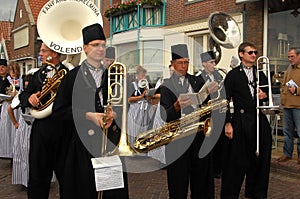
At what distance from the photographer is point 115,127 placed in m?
3.02

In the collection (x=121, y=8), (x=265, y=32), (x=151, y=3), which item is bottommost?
(x=265, y=32)

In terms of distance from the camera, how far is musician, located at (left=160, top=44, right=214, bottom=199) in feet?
12.2

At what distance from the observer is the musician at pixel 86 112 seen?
10.2ft

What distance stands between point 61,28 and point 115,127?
1592 mm

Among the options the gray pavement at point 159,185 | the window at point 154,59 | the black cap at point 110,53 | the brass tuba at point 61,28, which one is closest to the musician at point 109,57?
the black cap at point 110,53

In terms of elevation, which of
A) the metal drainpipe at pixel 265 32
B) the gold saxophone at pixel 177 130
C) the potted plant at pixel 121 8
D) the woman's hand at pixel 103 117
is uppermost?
the potted plant at pixel 121 8

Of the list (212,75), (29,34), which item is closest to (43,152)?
(212,75)

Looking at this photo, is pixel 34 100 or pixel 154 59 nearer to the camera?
pixel 154 59

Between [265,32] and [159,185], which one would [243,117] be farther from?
[265,32]

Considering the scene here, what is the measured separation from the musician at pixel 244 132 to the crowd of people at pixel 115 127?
0.01m

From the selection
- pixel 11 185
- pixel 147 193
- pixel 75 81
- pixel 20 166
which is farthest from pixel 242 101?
pixel 11 185

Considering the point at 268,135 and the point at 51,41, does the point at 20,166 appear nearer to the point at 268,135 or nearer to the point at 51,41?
the point at 51,41

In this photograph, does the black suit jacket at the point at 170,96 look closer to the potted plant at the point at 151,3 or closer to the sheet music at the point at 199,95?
the sheet music at the point at 199,95

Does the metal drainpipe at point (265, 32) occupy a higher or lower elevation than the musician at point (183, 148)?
higher
